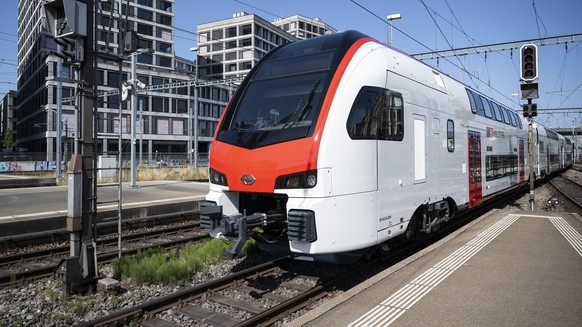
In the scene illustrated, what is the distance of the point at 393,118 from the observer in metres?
6.46

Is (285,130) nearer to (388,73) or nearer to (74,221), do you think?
(388,73)

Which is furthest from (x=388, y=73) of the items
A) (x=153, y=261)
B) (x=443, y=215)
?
(x=153, y=261)

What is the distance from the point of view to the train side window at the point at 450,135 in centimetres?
885

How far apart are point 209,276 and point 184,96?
209ft

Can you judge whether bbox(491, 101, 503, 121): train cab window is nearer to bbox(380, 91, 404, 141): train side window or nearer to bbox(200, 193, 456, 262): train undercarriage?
bbox(200, 193, 456, 262): train undercarriage

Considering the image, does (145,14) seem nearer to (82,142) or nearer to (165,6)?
(165,6)

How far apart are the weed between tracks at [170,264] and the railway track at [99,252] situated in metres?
0.73

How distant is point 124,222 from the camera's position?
35.7 feet

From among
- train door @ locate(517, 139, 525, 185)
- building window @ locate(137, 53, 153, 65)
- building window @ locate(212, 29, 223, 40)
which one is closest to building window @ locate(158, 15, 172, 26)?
building window @ locate(137, 53, 153, 65)

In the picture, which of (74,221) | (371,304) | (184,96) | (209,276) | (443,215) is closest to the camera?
(371,304)

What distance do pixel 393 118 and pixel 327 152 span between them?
1.76m

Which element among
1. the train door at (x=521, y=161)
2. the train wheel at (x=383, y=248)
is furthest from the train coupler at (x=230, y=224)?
the train door at (x=521, y=161)

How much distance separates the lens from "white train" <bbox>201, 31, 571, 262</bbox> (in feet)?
17.3

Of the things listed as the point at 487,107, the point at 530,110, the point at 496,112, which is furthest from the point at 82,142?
the point at 530,110
